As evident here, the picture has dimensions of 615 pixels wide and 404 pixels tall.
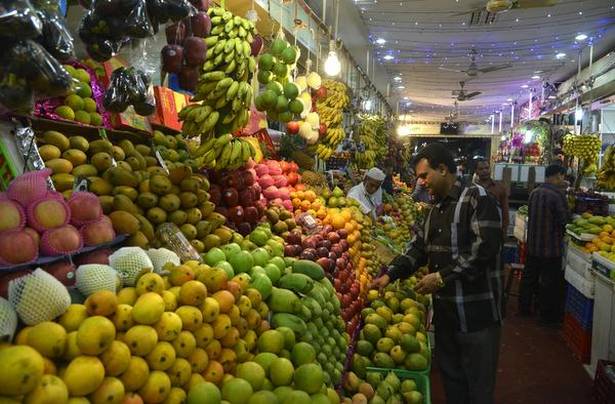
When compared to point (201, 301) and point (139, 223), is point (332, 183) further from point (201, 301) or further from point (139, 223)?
point (201, 301)

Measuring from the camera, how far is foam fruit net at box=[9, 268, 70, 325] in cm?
130

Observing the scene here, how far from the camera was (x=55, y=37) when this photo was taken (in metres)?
1.33

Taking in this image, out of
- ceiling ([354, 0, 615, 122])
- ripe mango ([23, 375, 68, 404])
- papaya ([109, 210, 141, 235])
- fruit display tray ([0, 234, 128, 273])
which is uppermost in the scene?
Result: ceiling ([354, 0, 615, 122])

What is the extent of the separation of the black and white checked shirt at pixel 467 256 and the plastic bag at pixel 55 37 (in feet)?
7.98

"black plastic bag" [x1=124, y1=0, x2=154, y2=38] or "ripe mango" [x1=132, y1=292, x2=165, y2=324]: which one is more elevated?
"black plastic bag" [x1=124, y1=0, x2=154, y2=38]

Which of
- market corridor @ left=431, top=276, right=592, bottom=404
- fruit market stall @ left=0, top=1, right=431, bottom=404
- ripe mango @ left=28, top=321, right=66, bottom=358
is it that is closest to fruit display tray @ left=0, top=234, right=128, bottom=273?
fruit market stall @ left=0, top=1, right=431, bottom=404

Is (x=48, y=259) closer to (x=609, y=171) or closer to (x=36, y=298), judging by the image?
(x=36, y=298)

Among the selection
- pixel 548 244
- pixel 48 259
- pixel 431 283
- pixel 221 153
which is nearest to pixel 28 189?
pixel 48 259

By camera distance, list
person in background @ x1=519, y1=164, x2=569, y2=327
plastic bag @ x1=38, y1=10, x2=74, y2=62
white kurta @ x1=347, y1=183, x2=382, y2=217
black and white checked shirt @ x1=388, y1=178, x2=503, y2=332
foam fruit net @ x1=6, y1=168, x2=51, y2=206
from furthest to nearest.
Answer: person in background @ x1=519, y1=164, x2=569, y2=327, white kurta @ x1=347, y1=183, x2=382, y2=217, black and white checked shirt @ x1=388, y1=178, x2=503, y2=332, foam fruit net @ x1=6, y1=168, x2=51, y2=206, plastic bag @ x1=38, y1=10, x2=74, y2=62

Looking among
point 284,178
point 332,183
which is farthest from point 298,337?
point 332,183

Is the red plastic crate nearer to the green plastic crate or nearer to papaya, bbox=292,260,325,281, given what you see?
papaya, bbox=292,260,325,281

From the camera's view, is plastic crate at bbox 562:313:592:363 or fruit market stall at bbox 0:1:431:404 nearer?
fruit market stall at bbox 0:1:431:404

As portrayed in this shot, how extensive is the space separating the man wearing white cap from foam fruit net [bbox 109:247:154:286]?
4238 millimetres

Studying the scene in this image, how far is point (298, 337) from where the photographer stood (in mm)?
2080
